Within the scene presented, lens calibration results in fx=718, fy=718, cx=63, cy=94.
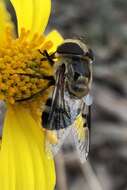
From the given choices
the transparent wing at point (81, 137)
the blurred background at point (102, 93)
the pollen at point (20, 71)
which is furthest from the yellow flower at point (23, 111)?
the blurred background at point (102, 93)

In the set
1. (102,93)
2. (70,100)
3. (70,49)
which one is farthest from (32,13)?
(102,93)

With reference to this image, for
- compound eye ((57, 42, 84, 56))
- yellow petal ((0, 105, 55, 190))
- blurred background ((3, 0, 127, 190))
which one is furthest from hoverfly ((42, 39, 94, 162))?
blurred background ((3, 0, 127, 190))

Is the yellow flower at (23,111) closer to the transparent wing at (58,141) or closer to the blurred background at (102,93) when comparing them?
the transparent wing at (58,141)

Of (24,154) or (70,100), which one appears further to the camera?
(24,154)

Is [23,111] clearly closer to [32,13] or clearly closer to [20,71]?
[20,71]

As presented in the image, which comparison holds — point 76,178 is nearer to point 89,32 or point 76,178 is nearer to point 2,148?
point 89,32

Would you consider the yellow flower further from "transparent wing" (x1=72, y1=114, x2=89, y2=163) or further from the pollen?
"transparent wing" (x1=72, y1=114, x2=89, y2=163)

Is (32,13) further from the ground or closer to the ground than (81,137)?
further from the ground
